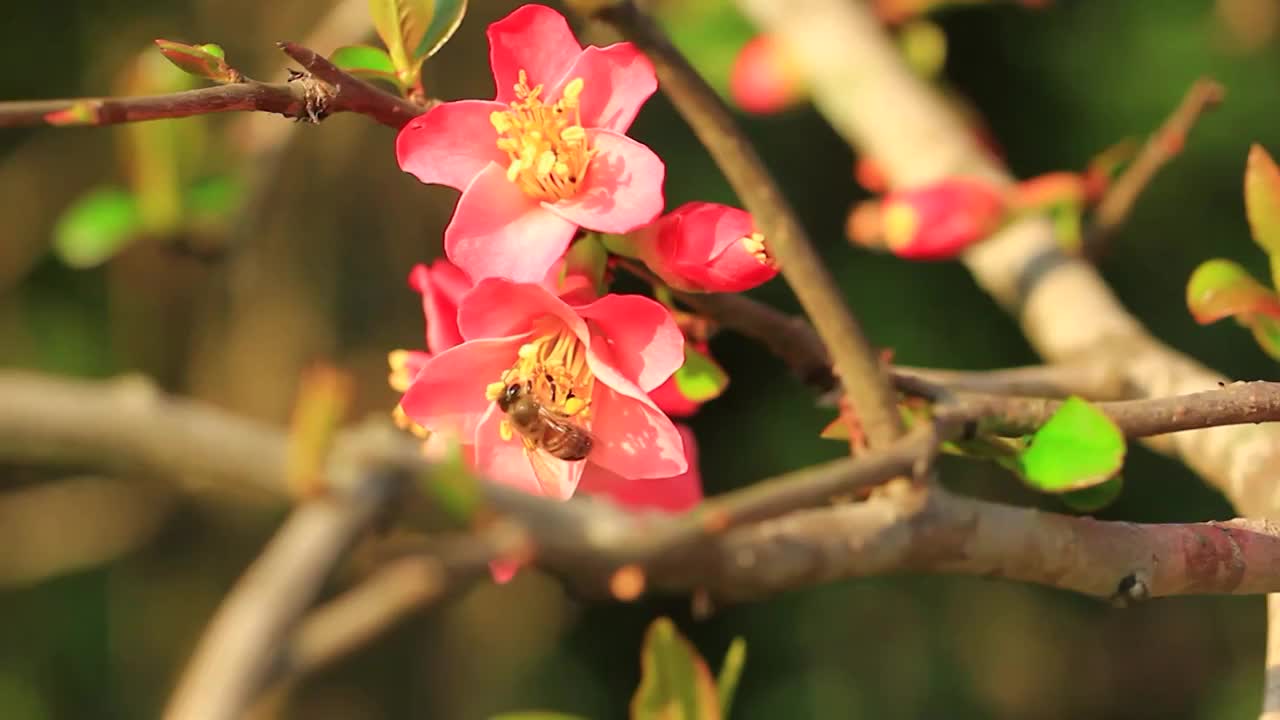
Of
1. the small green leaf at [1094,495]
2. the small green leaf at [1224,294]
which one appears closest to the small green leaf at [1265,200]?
the small green leaf at [1224,294]

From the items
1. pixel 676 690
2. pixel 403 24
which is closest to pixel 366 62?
pixel 403 24

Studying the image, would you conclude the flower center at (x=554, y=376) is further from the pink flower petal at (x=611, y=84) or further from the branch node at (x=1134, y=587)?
the branch node at (x=1134, y=587)

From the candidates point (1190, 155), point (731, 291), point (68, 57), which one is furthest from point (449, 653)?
point (731, 291)

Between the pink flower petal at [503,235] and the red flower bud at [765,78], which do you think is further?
the red flower bud at [765,78]

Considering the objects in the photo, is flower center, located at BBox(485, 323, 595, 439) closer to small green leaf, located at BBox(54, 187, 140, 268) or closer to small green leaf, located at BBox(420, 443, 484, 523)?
small green leaf, located at BBox(420, 443, 484, 523)

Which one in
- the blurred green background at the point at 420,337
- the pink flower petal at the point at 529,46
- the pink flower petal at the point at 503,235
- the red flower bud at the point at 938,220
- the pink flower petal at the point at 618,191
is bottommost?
the blurred green background at the point at 420,337

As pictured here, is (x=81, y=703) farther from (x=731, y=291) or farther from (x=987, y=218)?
(x=731, y=291)

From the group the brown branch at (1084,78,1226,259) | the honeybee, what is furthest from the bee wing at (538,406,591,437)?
the brown branch at (1084,78,1226,259)
